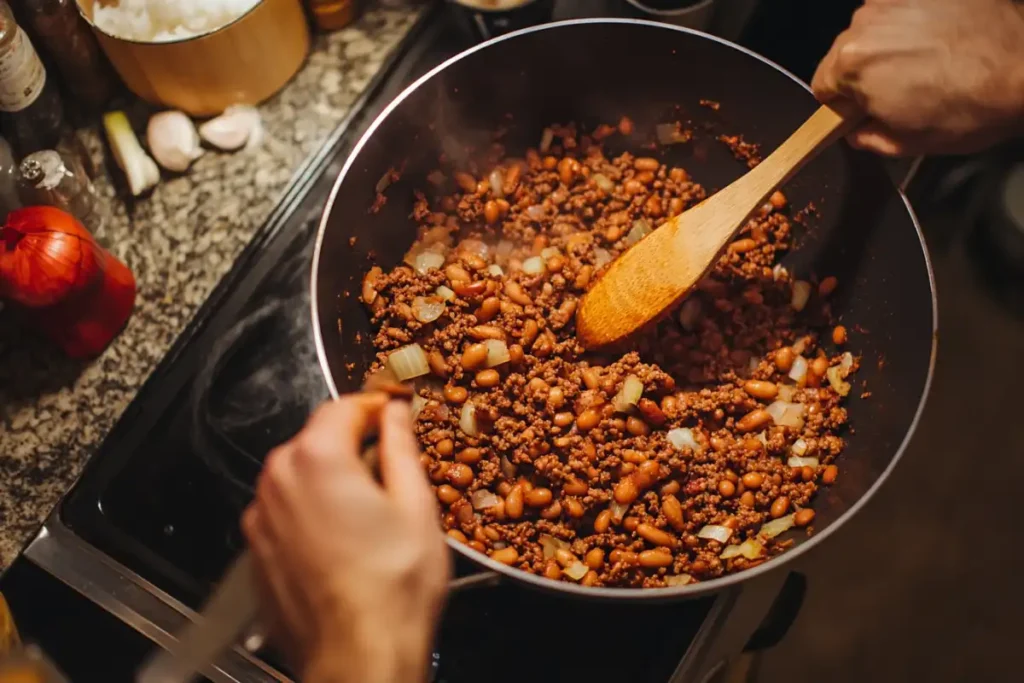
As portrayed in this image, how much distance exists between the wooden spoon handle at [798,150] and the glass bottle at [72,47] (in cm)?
98

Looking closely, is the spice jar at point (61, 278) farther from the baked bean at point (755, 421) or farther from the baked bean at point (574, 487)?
the baked bean at point (755, 421)

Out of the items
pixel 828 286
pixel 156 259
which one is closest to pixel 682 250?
pixel 828 286

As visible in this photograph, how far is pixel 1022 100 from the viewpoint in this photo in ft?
2.92

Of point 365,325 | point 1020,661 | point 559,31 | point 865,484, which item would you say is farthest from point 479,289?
point 1020,661

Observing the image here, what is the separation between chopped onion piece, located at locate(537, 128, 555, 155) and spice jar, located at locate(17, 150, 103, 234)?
71 cm

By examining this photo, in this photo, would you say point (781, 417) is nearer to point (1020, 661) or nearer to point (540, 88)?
point (540, 88)

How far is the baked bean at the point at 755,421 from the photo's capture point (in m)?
1.15

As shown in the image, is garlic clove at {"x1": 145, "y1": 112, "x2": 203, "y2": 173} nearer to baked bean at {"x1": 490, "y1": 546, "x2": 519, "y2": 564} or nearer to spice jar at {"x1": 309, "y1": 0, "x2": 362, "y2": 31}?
spice jar at {"x1": 309, "y1": 0, "x2": 362, "y2": 31}

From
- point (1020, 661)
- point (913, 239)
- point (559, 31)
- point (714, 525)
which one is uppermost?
point (559, 31)

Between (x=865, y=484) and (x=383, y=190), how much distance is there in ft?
2.56

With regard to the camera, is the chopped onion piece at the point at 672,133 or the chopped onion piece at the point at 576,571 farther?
the chopped onion piece at the point at 672,133

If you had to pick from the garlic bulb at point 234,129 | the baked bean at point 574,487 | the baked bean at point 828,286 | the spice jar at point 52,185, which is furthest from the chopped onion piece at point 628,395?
the spice jar at point 52,185

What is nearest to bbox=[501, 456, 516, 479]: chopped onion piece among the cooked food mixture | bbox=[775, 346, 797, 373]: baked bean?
the cooked food mixture

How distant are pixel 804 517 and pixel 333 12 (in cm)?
108
